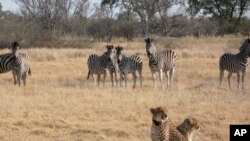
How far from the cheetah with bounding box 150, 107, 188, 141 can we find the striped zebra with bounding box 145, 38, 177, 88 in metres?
10.1

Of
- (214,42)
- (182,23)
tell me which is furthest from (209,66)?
(182,23)

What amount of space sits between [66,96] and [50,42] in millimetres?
23339

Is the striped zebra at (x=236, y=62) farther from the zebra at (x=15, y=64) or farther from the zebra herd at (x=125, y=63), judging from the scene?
the zebra at (x=15, y=64)

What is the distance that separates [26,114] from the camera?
12.3 metres

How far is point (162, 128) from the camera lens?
25.1ft

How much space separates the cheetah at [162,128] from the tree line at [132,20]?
36369 millimetres

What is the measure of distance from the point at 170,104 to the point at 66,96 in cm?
291

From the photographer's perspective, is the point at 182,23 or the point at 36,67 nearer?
the point at 36,67

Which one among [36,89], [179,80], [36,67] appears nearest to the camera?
[36,89]

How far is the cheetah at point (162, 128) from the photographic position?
7.45m

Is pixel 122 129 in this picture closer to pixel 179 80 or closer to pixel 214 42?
pixel 179 80

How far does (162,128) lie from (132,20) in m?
45.1

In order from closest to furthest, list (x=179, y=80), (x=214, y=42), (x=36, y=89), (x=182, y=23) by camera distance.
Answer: (x=36, y=89) < (x=179, y=80) < (x=214, y=42) < (x=182, y=23)

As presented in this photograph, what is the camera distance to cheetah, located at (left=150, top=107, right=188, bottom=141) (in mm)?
7453
